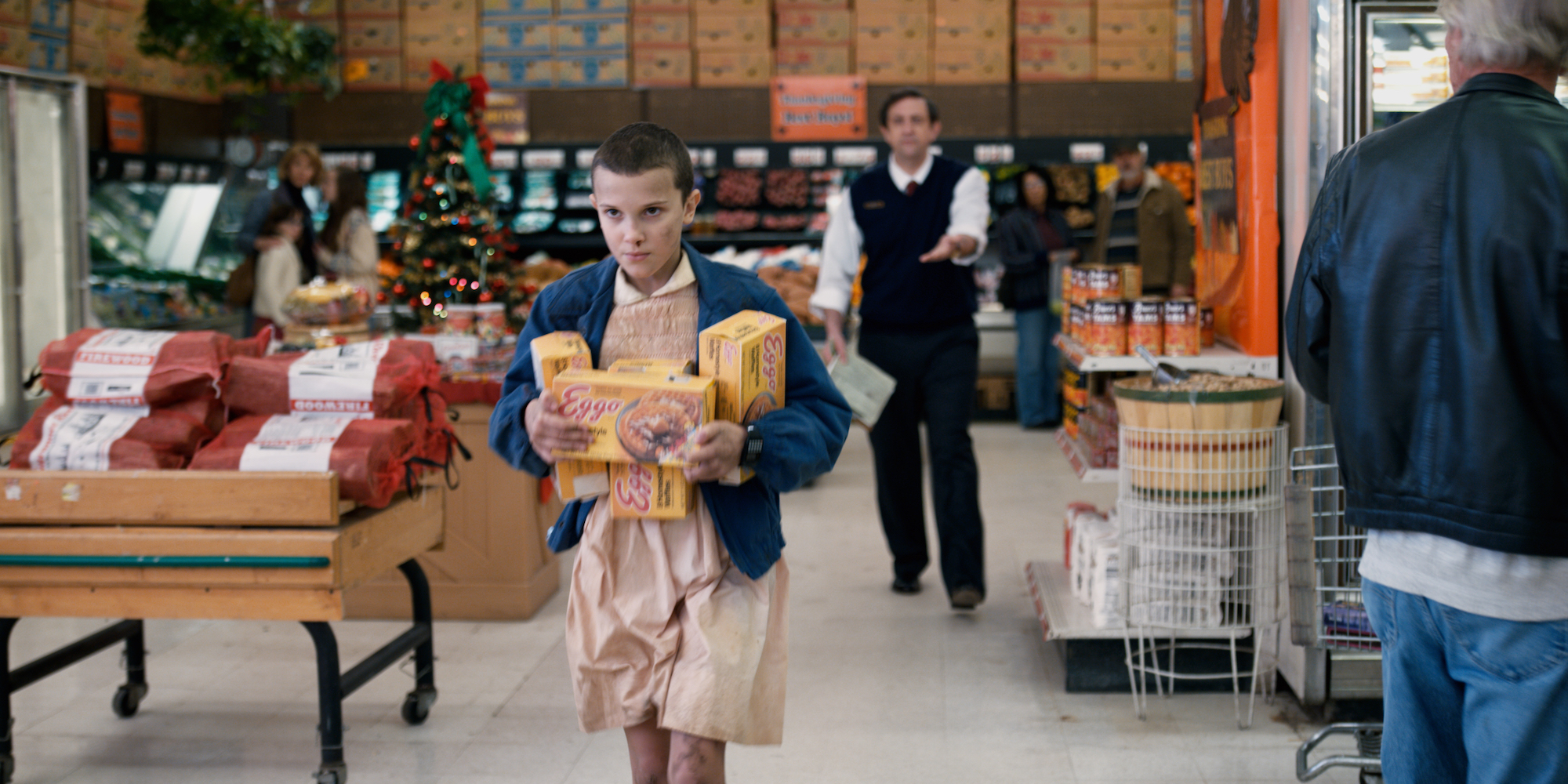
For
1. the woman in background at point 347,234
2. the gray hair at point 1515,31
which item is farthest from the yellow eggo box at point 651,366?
the woman in background at point 347,234

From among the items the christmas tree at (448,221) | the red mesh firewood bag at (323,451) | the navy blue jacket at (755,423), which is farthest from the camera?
the christmas tree at (448,221)

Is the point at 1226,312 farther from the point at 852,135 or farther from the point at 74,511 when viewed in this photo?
the point at 852,135

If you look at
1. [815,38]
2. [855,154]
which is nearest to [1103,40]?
[855,154]

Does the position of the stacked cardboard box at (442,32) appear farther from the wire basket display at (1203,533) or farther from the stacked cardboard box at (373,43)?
the wire basket display at (1203,533)

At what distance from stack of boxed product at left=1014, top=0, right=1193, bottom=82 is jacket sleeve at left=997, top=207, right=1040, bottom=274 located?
51.5 inches

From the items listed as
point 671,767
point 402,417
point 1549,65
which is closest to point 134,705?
point 402,417

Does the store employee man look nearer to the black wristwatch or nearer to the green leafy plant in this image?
the black wristwatch

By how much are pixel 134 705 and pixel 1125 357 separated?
301cm

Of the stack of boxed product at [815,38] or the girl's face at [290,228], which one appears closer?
the girl's face at [290,228]

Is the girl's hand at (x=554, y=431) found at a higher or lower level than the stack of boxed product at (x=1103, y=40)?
lower

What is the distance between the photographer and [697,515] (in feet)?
6.68

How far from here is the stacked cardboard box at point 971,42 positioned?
9.02 meters

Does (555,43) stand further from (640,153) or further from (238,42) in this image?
(640,153)

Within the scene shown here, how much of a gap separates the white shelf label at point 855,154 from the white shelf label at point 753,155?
0.52 meters
